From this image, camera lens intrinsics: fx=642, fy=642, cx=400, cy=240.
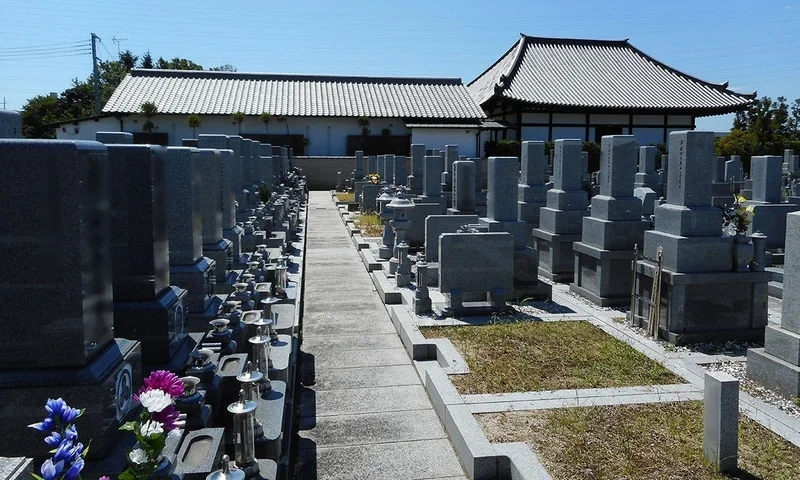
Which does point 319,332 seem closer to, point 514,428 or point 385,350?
point 385,350

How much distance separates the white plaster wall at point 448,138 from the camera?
3306cm

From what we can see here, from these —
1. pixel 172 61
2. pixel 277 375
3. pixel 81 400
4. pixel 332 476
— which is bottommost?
pixel 332 476

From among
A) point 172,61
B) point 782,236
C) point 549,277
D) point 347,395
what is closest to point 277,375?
point 347,395

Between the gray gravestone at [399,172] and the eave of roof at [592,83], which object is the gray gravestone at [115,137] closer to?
the gray gravestone at [399,172]

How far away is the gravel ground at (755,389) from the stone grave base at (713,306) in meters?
0.74

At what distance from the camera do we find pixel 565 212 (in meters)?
10.5

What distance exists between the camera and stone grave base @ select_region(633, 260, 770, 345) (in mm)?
7168

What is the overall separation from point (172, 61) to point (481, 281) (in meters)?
57.4

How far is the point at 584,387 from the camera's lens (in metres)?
5.62

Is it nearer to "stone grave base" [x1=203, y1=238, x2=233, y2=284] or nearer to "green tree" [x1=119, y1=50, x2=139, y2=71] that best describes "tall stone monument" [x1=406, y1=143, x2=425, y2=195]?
"stone grave base" [x1=203, y1=238, x2=233, y2=284]

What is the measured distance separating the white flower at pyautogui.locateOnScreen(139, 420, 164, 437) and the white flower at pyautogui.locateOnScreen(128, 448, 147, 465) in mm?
92

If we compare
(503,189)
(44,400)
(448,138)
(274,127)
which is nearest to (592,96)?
(448,138)

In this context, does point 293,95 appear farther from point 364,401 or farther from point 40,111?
point 364,401

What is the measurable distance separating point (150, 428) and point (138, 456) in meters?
0.12
